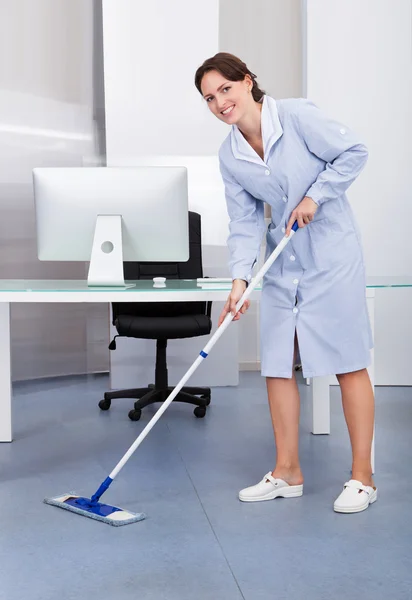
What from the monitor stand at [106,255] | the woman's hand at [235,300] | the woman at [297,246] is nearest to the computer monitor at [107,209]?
the monitor stand at [106,255]

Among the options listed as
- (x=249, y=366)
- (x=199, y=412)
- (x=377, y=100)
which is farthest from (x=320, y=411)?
(x=377, y=100)

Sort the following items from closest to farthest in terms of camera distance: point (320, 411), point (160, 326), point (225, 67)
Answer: point (225, 67) → point (320, 411) → point (160, 326)

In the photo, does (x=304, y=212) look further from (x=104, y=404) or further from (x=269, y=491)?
(x=104, y=404)

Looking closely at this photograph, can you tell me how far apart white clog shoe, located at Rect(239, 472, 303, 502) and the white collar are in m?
0.99

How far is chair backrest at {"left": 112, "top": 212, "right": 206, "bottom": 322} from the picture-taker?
379cm

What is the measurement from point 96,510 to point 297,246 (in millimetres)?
984

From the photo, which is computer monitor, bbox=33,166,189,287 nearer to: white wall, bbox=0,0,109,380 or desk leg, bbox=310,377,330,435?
desk leg, bbox=310,377,330,435

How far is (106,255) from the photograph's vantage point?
9.12 feet

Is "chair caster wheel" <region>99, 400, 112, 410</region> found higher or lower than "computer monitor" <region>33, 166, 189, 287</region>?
lower

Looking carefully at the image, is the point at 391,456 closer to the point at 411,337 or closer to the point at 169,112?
the point at 411,337

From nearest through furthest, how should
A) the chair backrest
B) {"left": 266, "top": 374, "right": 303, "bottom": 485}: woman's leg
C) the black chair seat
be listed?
1. {"left": 266, "top": 374, "right": 303, "bottom": 485}: woman's leg
2. the black chair seat
3. the chair backrest

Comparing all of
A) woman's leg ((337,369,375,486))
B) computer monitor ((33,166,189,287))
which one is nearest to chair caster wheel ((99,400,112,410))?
computer monitor ((33,166,189,287))

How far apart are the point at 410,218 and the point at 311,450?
71.0 inches

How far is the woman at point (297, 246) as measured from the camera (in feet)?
7.52
